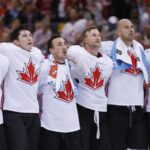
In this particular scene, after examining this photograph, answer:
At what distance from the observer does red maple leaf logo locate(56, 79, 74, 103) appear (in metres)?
8.14

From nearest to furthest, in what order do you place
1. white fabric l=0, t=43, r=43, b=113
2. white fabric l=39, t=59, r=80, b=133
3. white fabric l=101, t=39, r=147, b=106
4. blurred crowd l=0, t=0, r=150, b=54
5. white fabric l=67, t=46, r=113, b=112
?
white fabric l=0, t=43, r=43, b=113, white fabric l=39, t=59, r=80, b=133, white fabric l=67, t=46, r=113, b=112, white fabric l=101, t=39, r=147, b=106, blurred crowd l=0, t=0, r=150, b=54

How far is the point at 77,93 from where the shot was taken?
27.4 ft

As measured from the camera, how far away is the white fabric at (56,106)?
8.12 meters

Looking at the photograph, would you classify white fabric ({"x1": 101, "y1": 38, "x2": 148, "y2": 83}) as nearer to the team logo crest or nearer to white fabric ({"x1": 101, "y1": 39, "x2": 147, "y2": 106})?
white fabric ({"x1": 101, "y1": 39, "x2": 147, "y2": 106})

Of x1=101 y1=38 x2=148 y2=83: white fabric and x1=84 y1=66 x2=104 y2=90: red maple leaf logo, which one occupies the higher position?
x1=101 y1=38 x2=148 y2=83: white fabric

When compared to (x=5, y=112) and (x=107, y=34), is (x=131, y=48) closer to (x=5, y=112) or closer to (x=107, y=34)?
(x=5, y=112)

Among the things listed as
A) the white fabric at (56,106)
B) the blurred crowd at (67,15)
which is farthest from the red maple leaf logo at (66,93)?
the blurred crowd at (67,15)

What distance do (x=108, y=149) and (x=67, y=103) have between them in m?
0.83

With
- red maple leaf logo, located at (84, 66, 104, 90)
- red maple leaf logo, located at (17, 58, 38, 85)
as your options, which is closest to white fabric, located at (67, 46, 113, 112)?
red maple leaf logo, located at (84, 66, 104, 90)

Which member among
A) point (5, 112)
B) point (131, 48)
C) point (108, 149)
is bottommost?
point (108, 149)

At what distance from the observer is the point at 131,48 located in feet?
28.9

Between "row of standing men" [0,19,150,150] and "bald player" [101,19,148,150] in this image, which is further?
"bald player" [101,19,148,150]

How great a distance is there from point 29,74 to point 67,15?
7.28 m

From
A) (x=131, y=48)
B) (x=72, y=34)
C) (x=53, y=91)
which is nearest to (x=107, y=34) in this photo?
(x=72, y=34)
